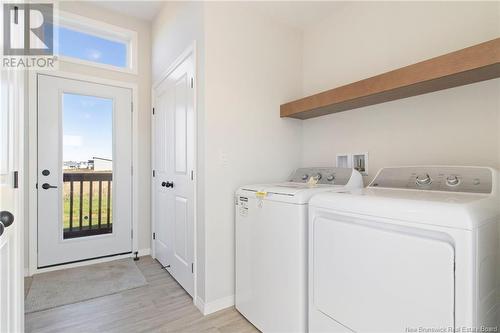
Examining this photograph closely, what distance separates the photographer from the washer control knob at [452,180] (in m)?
1.36

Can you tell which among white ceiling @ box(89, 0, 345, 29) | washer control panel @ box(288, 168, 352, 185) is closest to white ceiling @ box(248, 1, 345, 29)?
white ceiling @ box(89, 0, 345, 29)

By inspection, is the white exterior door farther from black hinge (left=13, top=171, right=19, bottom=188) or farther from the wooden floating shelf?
the wooden floating shelf

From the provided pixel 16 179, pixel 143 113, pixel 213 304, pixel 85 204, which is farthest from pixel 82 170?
pixel 213 304

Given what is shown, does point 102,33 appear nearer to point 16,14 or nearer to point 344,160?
point 16,14

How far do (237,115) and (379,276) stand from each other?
1.48 meters

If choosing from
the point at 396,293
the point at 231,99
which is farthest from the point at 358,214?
the point at 231,99

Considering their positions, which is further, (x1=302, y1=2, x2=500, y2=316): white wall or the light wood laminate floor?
the light wood laminate floor

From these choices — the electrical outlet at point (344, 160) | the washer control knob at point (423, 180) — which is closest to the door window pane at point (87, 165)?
the electrical outlet at point (344, 160)

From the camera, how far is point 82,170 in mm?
2791

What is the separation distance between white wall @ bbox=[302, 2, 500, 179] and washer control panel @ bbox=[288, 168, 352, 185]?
0.21 meters

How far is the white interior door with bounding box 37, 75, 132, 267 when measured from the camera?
2598mm

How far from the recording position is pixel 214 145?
193 centimetres

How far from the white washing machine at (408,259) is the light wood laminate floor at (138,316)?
76 centimetres

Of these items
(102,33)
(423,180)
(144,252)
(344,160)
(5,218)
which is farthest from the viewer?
(144,252)
